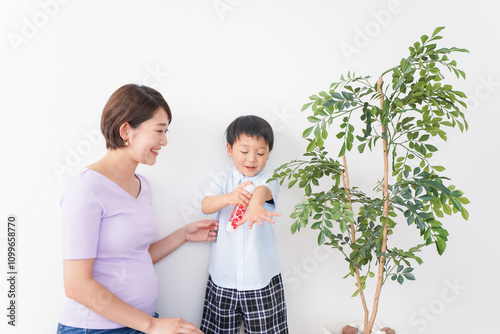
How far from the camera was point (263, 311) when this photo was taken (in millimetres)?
1464

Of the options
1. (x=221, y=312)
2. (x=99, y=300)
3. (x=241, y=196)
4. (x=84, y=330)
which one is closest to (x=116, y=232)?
(x=99, y=300)

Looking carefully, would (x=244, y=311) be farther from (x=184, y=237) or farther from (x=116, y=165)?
(x=116, y=165)

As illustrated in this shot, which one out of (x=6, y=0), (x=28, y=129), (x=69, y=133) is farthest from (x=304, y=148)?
(x=6, y=0)

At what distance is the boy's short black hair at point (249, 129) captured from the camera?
1.42 metres

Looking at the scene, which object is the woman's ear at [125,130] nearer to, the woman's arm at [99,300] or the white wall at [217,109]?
the white wall at [217,109]

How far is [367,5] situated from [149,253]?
1530mm

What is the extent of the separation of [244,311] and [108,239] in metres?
0.63

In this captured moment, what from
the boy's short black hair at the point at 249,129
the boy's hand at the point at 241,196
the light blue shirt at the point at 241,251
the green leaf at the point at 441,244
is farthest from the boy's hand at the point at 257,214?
the green leaf at the point at 441,244

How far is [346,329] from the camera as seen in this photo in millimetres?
1613

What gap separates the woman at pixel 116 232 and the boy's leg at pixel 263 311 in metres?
0.28

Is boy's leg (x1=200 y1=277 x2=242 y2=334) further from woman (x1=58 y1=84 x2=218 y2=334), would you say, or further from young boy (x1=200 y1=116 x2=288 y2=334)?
woman (x1=58 y1=84 x2=218 y2=334)

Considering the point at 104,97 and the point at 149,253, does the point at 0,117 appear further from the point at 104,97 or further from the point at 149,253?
the point at 149,253

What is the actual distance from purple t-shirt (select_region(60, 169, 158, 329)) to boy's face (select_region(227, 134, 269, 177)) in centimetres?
41

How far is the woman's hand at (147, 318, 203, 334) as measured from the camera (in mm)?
1203
